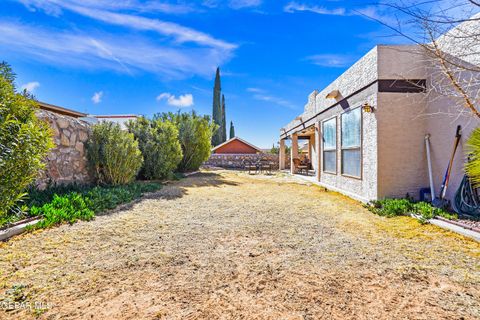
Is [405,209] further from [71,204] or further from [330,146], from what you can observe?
[71,204]

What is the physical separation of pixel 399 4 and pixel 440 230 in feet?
12.2

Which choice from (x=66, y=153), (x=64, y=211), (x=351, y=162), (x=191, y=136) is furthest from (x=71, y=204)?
(x=191, y=136)

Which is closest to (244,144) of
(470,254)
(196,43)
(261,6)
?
(196,43)

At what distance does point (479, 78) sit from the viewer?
435cm

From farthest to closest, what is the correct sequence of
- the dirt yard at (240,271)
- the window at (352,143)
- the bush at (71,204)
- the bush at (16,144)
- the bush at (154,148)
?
the bush at (154,148) → the window at (352,143) → the bush at (71,204) → the bush at (16,144) → the dirt yard at (240,271)

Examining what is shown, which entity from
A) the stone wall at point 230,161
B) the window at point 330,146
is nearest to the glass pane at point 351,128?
the window at point 330,146

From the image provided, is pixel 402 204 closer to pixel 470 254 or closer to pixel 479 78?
pixel 470 254

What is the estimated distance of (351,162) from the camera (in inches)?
287

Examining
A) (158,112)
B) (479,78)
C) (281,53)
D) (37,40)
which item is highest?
(281,53)

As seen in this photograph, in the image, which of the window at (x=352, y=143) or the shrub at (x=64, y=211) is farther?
the window at (x=352, y=143)

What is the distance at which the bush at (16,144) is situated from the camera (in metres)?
1.99

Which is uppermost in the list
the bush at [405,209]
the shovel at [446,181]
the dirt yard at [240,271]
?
the shovel at [446,181]

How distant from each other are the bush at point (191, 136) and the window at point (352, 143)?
8.90 m

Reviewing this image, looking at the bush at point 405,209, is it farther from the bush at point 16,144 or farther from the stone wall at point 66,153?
the stone wall at point 66,153
